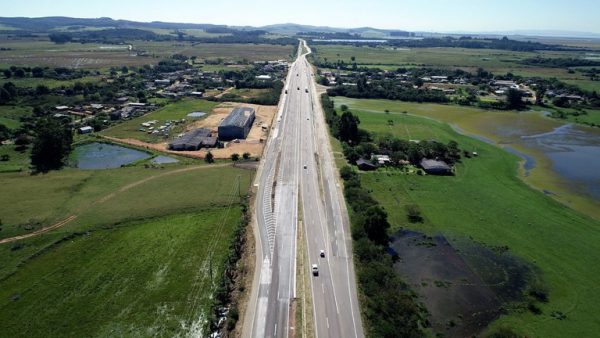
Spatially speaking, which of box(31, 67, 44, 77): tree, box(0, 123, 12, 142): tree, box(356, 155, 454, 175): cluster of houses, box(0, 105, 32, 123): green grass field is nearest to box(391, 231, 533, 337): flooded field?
box(356, 155, 454, 175): cluster of houses

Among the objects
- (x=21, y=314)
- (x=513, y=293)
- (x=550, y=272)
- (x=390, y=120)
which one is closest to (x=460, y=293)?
(x=513, y=293)

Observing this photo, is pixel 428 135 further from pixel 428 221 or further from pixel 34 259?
pixel 34 259

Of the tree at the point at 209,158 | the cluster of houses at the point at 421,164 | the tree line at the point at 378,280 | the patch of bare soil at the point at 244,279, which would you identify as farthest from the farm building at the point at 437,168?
the tree at the point at 209,158

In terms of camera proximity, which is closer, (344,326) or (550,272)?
(344,326)

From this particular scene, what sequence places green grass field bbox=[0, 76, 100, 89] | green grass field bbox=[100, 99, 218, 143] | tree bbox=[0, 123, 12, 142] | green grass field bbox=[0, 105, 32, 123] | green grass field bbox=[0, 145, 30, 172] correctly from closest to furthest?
1. green grass field bbox=[0, 145, 30, 172]
2. tree bbox=[0, 123, 12, 142]
3. green grass field bbox=[100, 99, 218, 143]
4. green grass field bbox=[0, 105, 32, 123]
5. green grass field bbox=[0, 76, 100, 89]

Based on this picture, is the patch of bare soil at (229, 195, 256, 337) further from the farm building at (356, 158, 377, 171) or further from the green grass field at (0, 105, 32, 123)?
the green grass field at (0, 105, 32, 123)

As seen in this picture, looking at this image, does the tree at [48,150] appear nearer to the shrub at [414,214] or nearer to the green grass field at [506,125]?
the shrub at [414,214]
